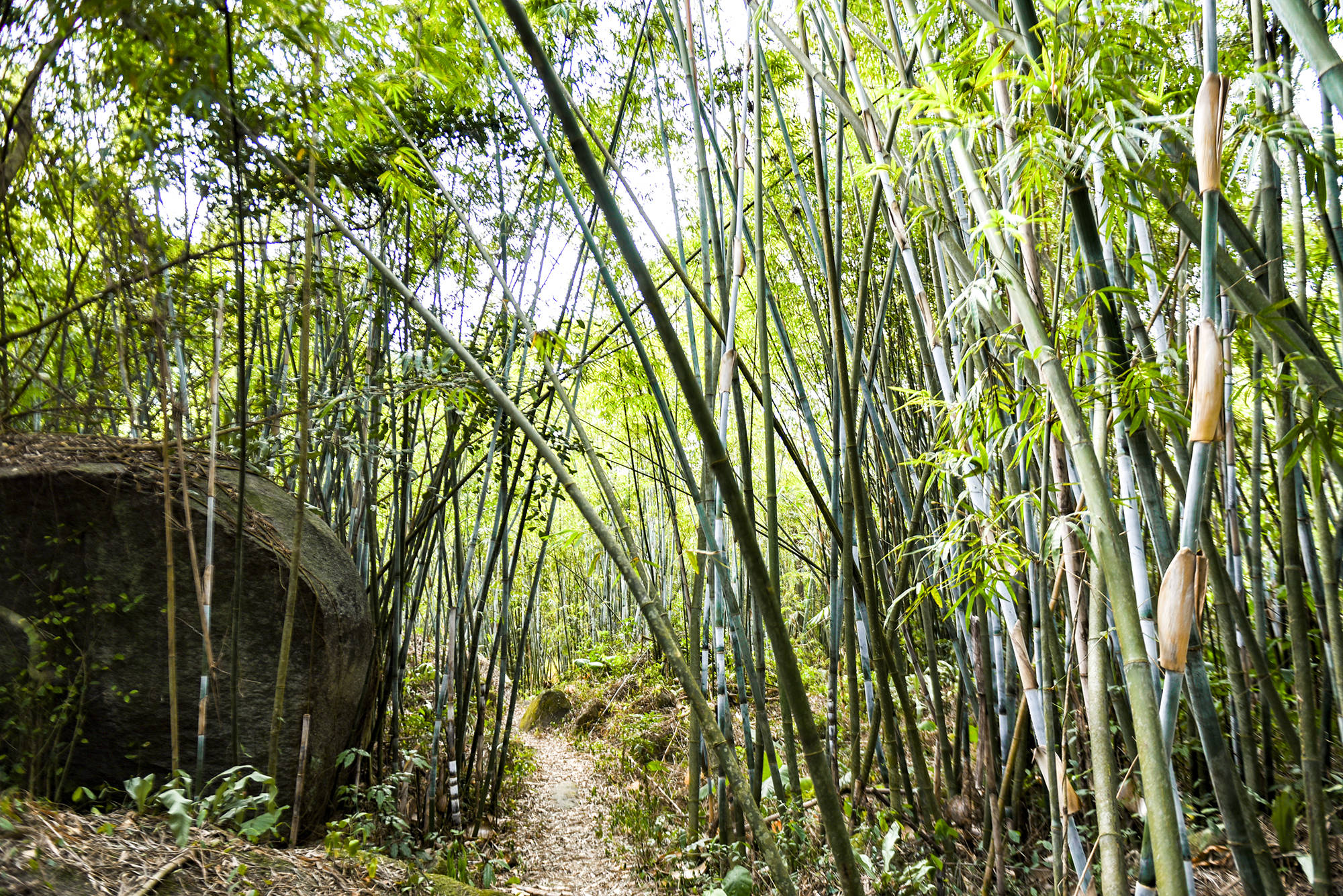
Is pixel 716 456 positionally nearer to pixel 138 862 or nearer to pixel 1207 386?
pixel 1207 386

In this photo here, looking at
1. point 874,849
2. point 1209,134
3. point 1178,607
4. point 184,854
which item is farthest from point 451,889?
point 1209,134

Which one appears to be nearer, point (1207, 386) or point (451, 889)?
point (1207, 386)

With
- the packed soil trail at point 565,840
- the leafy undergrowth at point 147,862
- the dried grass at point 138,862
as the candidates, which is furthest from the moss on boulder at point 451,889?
the packed soil trail at point 565,840

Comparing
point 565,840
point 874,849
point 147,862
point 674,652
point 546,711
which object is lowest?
point 565,840

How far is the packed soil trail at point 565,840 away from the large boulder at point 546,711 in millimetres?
1325

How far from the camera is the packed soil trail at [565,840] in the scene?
276 cm

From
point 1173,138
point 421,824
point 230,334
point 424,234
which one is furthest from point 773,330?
point 1173,138

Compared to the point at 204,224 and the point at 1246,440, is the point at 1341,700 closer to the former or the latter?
the point at 1246,440

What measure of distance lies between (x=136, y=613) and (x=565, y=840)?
2.09m

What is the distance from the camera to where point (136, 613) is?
2.47 meters

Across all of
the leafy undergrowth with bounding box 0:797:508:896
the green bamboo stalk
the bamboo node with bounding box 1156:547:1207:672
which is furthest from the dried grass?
the bamboo node with bounding box 1156:547:1207:672

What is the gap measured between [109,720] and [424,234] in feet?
7.23

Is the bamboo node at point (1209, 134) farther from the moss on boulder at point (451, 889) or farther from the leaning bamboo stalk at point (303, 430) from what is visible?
the moss on boulder at point (451, 889)

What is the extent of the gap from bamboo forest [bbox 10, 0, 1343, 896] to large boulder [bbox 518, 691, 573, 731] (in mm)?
2295
